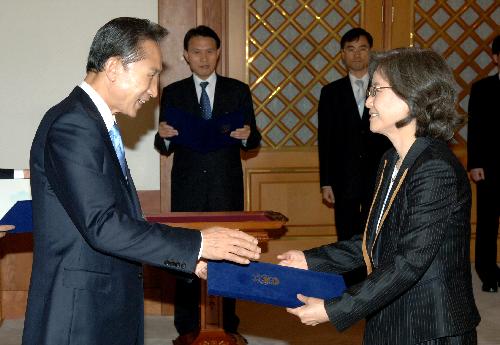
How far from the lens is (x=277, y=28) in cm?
563

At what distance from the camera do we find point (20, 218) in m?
2.87

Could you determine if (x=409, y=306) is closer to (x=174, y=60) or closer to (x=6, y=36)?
(x=174, y=60)

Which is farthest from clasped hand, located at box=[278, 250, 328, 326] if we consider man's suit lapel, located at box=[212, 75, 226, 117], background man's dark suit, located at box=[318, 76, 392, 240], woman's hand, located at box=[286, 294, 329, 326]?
background man's dark suit, located at box=[318, 76, 392, 240]

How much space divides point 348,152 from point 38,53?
207 centimetres

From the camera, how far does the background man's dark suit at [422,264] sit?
6.46ft

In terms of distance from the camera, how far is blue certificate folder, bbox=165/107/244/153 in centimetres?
411

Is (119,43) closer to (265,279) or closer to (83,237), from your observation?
(83,237)

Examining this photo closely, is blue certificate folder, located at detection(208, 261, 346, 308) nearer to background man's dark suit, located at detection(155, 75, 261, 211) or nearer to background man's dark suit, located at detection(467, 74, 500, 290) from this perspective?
background man's dark suit, located at detection(155, 75, 261, 211)

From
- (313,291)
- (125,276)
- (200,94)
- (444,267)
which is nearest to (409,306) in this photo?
(444,267)

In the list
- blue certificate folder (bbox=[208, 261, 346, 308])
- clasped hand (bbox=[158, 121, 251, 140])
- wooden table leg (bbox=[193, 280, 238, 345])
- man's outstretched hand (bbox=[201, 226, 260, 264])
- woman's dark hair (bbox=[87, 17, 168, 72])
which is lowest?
wooden table leg (bbox=[193, 280, 238, 345])

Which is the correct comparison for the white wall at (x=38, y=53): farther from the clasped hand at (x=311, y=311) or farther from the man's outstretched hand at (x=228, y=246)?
the clasped hand at (x=311, y=311)

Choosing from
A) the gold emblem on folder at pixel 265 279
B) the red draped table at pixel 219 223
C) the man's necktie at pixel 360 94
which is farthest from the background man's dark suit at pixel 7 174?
the man's necktie at pixel 360 94

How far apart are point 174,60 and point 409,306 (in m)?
3.26

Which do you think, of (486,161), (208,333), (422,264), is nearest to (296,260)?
(422,264)
